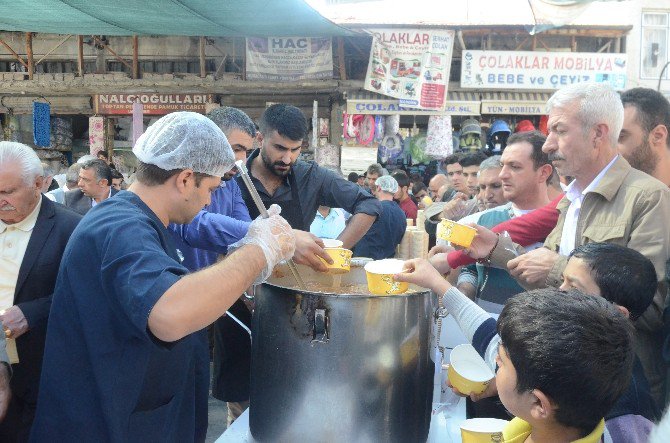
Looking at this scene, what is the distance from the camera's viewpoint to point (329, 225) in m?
6.45

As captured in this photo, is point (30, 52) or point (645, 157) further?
point (30, 52)

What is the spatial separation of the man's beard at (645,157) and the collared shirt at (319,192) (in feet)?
5.03

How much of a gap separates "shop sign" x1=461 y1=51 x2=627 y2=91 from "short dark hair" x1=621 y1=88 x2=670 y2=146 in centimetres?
951

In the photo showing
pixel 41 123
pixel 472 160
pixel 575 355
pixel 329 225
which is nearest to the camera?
pixel 575 355

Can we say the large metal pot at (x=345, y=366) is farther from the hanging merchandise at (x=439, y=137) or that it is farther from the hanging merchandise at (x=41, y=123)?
the hanging merchandise at (x=41, y=123)

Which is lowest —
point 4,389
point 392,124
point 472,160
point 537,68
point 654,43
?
point 4,389

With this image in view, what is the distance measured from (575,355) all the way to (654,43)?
14.7 meters

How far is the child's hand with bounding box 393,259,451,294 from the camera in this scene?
1.92m

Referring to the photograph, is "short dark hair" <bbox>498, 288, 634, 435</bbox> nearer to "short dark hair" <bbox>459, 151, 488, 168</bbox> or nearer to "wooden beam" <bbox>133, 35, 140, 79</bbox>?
"short dark hair" <bbox>459, 151, 488, 168</bbox>

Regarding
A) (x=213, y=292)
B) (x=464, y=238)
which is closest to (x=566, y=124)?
(x=464, y=238)

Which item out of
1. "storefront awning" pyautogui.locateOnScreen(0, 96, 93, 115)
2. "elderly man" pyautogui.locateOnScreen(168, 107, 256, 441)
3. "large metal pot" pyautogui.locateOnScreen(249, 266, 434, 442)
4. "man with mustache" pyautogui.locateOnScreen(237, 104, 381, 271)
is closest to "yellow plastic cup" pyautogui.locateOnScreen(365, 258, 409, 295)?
"large metal pot" pyautogui.locateOnScreen(249, 266, 434, 442)

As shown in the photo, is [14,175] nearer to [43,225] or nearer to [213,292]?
[43,225]

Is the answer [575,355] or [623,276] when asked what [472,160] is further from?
[575,355]

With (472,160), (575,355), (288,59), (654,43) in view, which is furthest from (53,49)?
(654,43)
